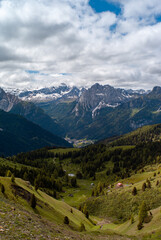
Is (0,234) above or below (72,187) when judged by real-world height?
above

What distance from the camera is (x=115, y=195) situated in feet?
348

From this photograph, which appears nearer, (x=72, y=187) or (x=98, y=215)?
(x=98, y=215)

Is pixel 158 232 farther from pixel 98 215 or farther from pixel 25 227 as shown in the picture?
pixel 98 215

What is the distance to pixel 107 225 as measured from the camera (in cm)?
7906

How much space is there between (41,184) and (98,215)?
63.0m

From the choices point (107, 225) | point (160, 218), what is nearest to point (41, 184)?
point (107, 225)

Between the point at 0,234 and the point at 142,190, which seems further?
the point at 142,190

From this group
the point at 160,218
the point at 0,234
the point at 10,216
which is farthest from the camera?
the point at 160,218

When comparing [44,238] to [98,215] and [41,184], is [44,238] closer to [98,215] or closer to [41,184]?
[98,215]

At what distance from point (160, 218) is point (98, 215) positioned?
58199 millimetres

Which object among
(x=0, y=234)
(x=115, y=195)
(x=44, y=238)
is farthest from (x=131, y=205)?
(x=0, y=234)

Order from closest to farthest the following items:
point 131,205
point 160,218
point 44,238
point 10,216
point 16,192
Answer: point 44,238 → point 10,216 → point 160,218 → point 16,192 → point 131,205

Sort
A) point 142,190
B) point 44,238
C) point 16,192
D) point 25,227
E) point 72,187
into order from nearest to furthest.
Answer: point 44,238, point 25,227, point 16,192, point 142,190, point 72,187

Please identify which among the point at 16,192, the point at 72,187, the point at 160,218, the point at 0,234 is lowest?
the point at 72,187
